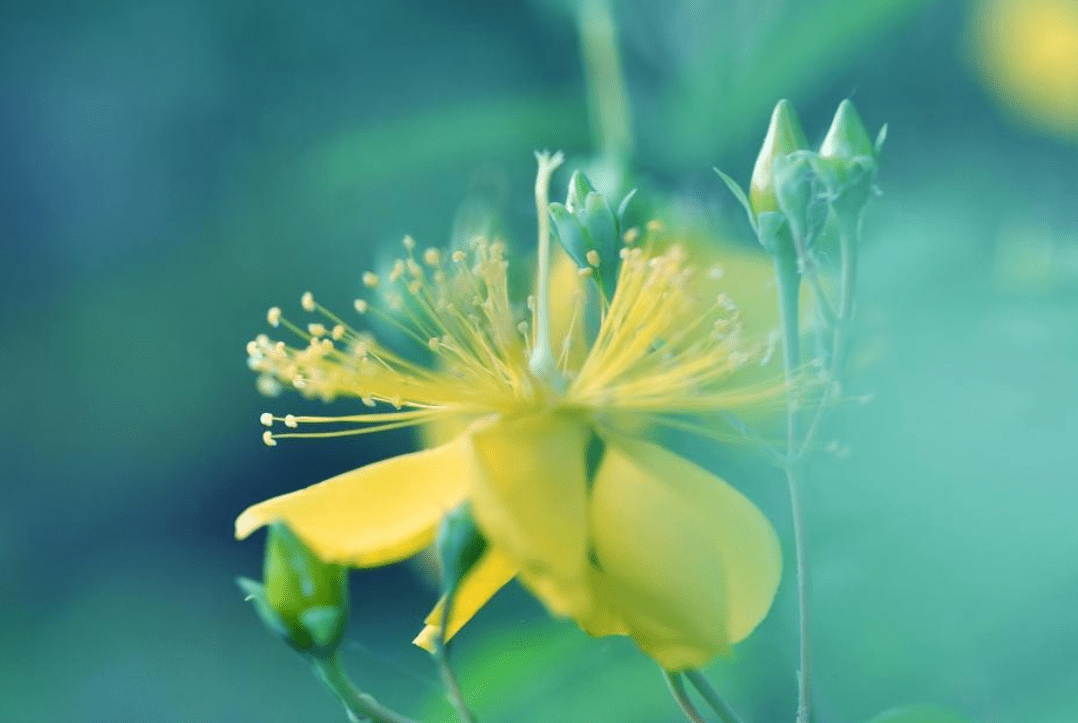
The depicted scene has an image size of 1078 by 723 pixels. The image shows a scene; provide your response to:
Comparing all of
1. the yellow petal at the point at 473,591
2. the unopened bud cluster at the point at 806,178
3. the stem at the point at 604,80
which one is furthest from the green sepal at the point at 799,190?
the stem at the point at 604,80

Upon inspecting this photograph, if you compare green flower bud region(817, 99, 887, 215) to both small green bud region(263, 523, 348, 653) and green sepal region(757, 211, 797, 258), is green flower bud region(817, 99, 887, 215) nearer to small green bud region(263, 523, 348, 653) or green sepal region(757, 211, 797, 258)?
green sepal region(757, 211, 797, 258)

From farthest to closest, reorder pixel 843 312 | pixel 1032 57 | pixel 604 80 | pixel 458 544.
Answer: pixel 1032 57 → pixel 604 80 → pixel 843 312 → pixel 458 544

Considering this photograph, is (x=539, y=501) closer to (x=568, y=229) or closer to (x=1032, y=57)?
(x=568, y=229)

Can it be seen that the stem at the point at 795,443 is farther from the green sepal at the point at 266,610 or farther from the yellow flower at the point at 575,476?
the green sepal at the point at 266,610

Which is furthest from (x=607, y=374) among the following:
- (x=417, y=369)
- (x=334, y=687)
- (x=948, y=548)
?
(x=948, y=548)

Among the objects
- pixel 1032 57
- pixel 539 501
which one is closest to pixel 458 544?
pixel 539 501

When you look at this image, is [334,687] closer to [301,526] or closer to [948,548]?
[301,526]

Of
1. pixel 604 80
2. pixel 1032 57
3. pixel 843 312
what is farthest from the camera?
pixel 1032 57
